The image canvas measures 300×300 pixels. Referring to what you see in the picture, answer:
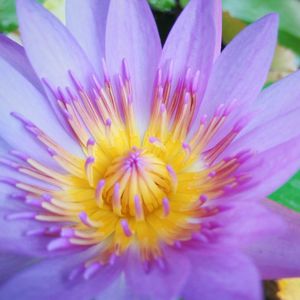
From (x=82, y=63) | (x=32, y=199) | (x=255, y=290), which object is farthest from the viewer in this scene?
(x=82, y=63)

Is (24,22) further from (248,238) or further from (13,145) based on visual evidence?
(248,238)

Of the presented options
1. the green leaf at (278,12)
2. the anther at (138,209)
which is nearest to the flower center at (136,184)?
the anther at (138,209)

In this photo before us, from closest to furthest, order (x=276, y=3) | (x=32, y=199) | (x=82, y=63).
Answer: (x=32, y=199) → (x=82, y=63) → (x=276, y=3)

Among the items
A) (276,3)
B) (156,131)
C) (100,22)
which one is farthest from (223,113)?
(276,3)

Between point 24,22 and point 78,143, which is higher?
point 24,22

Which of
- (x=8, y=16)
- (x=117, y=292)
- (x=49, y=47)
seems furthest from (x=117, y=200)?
(x=8, y=16)

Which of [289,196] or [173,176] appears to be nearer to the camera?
[173,176]

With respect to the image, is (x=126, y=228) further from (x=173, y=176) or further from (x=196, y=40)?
(x=196, y=40)

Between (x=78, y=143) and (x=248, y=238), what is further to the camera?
(x=78, y=143)
